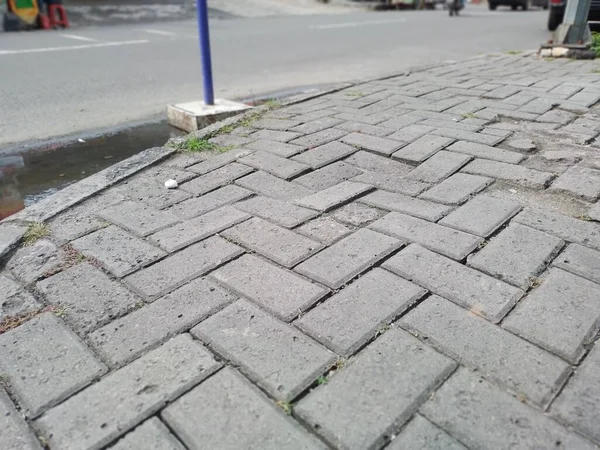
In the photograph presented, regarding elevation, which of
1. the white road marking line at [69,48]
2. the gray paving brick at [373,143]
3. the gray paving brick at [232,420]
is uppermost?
the white road marking line at [69,48]

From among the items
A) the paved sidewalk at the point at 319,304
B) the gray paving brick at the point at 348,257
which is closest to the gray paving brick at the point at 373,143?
the paved sidewalk at the point at 319,304

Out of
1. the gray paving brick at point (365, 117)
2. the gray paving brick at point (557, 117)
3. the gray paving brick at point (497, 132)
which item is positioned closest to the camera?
the gray paving brick at point (497, 132)

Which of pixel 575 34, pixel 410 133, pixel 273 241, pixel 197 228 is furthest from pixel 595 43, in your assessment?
pixel 197 228

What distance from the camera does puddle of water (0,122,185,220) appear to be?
288cm

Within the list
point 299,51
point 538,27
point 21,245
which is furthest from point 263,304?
point 538,27

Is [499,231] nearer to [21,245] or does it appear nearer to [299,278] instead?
[299,278]

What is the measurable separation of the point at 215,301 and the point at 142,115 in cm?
327

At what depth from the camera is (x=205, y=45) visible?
3.67 m

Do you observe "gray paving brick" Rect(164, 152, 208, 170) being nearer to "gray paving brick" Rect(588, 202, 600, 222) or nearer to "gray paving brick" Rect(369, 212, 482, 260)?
"gray paving brick" Rect(369, 212, 482, 260)

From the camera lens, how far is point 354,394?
1.24 m

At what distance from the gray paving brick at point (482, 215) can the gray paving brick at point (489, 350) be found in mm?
524

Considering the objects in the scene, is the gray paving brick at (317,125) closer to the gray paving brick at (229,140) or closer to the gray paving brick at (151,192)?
the gray paving brick at (229,140)

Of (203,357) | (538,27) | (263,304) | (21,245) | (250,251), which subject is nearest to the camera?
(203,357)

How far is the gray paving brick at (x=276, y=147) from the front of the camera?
2.87m
